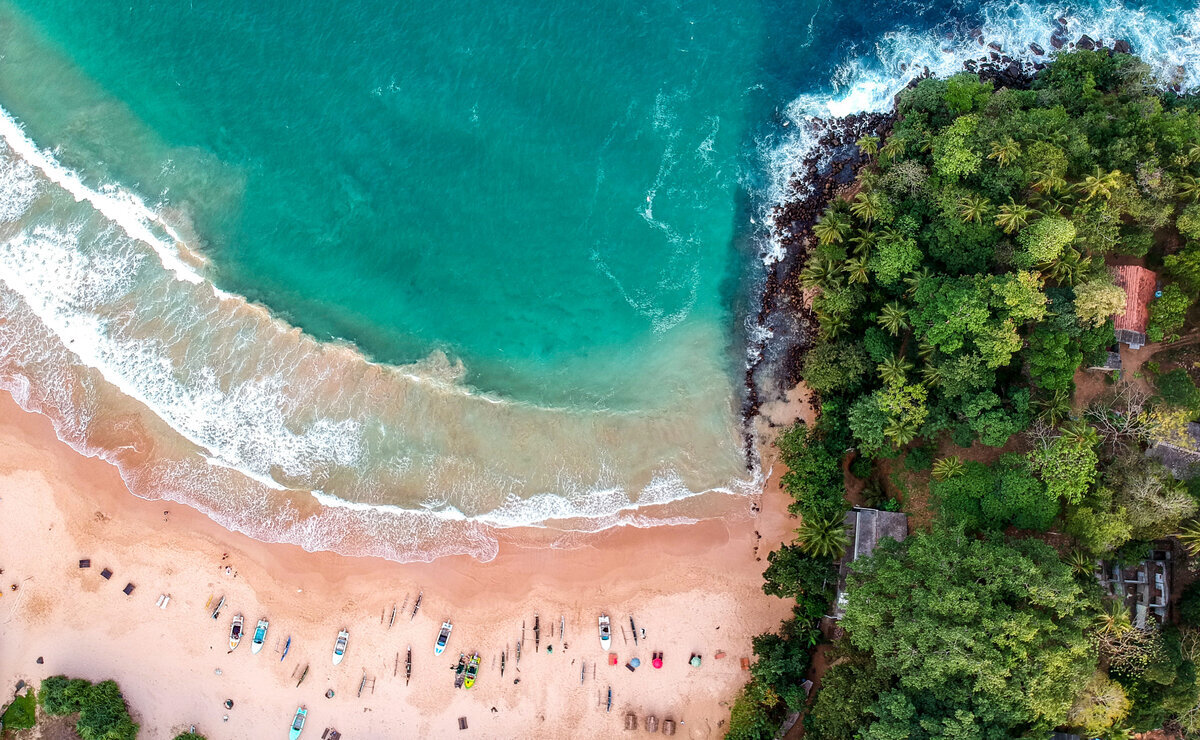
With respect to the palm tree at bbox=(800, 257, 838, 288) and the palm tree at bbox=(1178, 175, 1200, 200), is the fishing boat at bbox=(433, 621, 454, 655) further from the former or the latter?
the palm tree at bbox=(1178, 175, 1200, 200)

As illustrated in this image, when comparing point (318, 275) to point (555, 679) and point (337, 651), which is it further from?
point (555, 679)

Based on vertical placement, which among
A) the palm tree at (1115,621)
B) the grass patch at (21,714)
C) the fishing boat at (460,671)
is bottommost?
the grass patch at (21,714)

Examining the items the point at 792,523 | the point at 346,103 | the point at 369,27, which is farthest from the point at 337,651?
the point at 369,27

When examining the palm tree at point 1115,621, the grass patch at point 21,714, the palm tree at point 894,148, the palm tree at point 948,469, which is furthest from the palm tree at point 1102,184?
the grass patch at point 21,714

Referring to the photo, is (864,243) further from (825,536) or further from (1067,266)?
(825,536)

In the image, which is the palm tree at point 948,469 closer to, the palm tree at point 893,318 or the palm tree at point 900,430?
the palm tree at point 900,430

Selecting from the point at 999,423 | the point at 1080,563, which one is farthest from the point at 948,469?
the point at 1080,563
